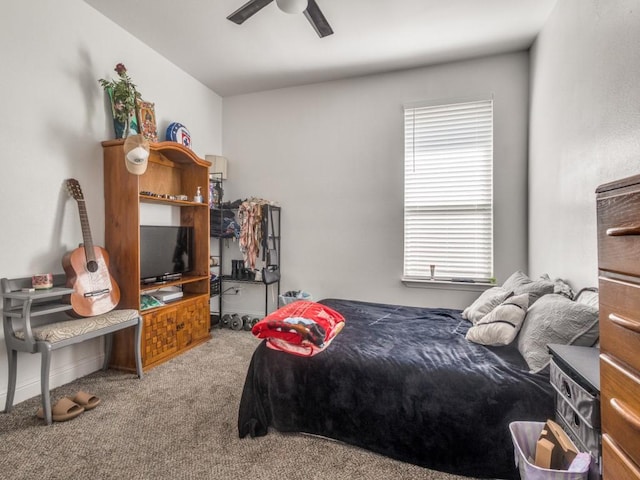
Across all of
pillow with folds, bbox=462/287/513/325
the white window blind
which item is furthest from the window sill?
pillow with folds, bbox=462/287/513/325

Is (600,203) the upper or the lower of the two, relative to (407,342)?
upper

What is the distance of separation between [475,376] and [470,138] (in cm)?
259

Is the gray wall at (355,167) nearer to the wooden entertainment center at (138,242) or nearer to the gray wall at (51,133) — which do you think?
the wooden entertainment center at (138,242)

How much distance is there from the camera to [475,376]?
156 centimetres

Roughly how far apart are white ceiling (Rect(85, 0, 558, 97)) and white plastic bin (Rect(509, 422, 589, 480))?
2895 mm

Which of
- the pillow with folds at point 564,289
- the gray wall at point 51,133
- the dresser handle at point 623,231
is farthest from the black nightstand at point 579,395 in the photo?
the gray wall at point 51,133

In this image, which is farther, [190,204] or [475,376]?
[190,204]

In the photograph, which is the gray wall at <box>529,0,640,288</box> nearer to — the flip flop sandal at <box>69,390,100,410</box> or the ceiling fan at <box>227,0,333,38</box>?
the ceiling fan at <box>227,0,333,38</box>

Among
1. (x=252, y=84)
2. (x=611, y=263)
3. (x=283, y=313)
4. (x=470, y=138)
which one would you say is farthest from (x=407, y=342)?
(x=252, y=84)

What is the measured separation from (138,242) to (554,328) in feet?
9.44

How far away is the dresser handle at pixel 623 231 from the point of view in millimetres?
640

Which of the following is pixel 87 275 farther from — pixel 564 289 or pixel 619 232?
pixel 564 289

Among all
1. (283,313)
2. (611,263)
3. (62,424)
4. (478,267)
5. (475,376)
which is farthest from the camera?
(478,267)

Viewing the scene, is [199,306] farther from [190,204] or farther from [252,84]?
[252,84]
